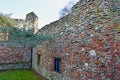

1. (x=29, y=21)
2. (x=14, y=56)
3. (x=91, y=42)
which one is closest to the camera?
(x=91, y=42)

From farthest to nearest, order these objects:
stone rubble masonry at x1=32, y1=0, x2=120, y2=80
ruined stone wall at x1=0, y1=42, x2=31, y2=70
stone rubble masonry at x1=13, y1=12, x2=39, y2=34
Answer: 1. stone rubble masonry at x1=13, y1=12, x2=39, y2=34
2. ruined stone wall at x1=0, y1=42, x2=31, y2=70
3. stone rubble masonry at x1=32, y1=0, x2=120, y2=80

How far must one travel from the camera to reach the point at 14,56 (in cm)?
1702

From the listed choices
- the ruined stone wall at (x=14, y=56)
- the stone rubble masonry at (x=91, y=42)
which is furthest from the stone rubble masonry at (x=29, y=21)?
the stone rubble masonry at (x=91, y=42)

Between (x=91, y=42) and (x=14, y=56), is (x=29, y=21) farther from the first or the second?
(x=91, y=42)

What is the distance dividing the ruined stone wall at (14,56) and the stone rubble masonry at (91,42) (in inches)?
310

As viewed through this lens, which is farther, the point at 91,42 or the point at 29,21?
the point at 29,21

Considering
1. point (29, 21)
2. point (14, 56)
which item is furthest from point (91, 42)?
point (29, 21)

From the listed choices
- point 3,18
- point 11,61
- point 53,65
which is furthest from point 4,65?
point 53,65

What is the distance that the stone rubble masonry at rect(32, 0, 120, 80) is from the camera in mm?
6289

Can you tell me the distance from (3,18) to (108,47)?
10.3 metres

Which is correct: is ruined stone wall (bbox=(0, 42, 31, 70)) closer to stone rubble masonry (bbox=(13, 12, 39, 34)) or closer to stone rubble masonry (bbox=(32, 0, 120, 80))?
stone rubble masonry (bbox=(13, 12, 39, 34))

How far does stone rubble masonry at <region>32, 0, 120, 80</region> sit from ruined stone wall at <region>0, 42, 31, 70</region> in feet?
25.8

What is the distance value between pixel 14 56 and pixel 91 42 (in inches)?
446

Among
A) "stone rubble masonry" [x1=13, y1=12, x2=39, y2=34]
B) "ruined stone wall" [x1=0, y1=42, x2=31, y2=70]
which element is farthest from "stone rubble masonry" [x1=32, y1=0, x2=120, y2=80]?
"stone rubble masonry" [x1=13, y1=12, x2=39, y2=34]
